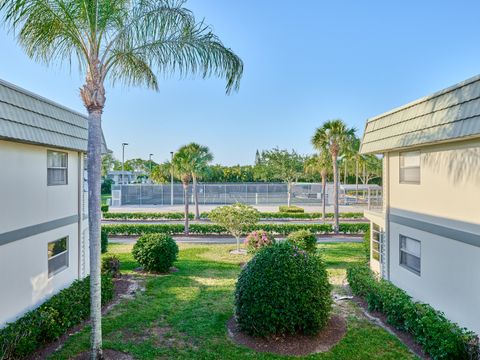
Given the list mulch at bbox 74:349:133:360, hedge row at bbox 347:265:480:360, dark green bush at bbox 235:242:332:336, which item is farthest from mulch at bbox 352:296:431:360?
mulch at bbox 74:349:133:360

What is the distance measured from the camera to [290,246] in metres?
7.02

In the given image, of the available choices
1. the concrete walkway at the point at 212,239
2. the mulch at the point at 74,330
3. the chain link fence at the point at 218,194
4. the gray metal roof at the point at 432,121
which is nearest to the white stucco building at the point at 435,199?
the gray metal roof at the point at 432,121

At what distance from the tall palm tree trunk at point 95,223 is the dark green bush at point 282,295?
2705 mm

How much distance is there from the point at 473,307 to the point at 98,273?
6.99 meters

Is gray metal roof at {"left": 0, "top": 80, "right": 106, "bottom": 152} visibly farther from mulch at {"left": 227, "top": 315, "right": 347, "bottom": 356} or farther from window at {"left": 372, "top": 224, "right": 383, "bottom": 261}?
window at {"left": 372, "top": 224, "right": 383, "bottom": 261}

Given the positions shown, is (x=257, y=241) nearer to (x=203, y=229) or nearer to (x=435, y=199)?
(x=435, y=199)

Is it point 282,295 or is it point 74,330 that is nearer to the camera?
point 282,295

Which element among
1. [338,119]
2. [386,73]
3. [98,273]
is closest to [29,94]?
[98,273]

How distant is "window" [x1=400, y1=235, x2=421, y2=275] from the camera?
28.0 feet

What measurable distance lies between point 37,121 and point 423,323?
8.74m

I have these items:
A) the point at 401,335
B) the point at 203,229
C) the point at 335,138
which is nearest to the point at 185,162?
the point at 203,229

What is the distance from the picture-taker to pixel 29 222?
7188mm

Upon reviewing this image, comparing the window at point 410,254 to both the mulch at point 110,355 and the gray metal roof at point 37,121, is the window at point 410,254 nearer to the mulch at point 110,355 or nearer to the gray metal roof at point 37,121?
the mulch at point 110,355

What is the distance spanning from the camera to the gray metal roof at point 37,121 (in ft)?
19.4
